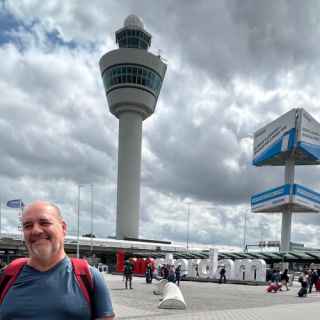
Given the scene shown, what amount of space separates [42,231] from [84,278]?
360 mm

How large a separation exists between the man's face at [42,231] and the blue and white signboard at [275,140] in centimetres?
6298

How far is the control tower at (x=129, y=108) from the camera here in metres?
96.9

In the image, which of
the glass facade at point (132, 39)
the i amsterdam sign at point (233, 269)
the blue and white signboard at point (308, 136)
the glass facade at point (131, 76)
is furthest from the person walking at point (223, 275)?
the glass facade at point (132, 39)

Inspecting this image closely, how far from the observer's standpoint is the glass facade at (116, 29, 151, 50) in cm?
10200

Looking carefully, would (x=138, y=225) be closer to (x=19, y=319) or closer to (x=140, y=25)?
(x=140, y=25)

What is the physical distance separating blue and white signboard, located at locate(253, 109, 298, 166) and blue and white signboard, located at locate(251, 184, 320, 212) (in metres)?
4.87

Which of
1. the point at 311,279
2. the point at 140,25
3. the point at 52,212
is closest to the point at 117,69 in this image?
the point at 140,25

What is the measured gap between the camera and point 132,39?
335ft

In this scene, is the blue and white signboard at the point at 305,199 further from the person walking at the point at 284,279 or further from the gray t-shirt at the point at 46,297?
the gray t-shirt at the point at 46,297

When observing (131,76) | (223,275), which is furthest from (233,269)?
(131,76)

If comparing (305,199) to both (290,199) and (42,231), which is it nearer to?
(290,199)

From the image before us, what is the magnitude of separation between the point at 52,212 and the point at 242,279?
127 ft

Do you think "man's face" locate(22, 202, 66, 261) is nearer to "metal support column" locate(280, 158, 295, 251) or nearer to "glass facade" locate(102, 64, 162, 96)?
"metal support column" locate(280, 158, 295, 251)

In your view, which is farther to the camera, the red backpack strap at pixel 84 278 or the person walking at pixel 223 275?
the person walking at pixel 223 275
